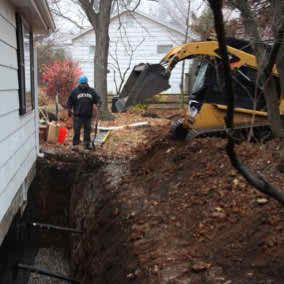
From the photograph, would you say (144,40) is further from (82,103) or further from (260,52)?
(260,52)

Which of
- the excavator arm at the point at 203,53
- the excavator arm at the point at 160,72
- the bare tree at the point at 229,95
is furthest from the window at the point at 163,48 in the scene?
the bare tree at the point at 229,95

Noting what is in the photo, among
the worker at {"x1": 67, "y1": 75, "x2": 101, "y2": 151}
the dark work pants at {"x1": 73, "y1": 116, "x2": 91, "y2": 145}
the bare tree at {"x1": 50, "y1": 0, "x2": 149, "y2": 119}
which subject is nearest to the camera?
the worker at {"x1": 67, "y1": 75, "x2": 101, "y2": 151}

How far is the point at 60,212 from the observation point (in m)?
6.89

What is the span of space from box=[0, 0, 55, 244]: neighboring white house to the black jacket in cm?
157

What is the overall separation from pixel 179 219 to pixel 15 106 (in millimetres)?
2738

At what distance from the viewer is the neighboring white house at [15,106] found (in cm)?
335

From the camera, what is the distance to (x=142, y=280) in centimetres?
269

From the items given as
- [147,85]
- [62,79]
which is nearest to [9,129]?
[147,85]

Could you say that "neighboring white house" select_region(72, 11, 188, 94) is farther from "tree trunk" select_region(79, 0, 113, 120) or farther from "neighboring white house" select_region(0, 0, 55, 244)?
"neighboring white house" select_region(0, 0, 55, 244)

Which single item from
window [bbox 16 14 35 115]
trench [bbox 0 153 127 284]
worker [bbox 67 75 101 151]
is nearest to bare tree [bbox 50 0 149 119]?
worker [bbox 67 75 101 151]

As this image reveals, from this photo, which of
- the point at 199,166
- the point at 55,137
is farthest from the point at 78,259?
the point at 55,137

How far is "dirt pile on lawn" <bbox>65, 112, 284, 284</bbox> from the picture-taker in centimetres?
250

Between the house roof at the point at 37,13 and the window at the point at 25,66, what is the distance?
0.14 metres

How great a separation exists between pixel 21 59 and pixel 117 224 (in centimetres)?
292
